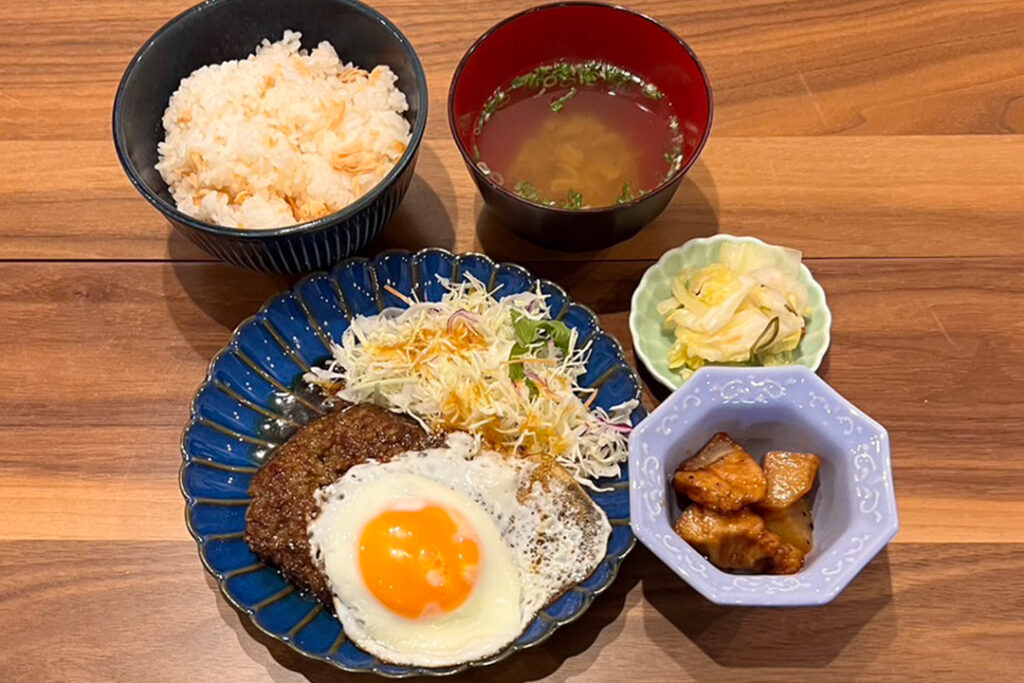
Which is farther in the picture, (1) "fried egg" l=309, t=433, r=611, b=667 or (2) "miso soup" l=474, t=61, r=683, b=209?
(2) "miso soup" l=474, t=61, r=683, b=209

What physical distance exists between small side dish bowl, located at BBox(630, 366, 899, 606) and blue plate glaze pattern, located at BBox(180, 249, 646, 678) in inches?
7.2

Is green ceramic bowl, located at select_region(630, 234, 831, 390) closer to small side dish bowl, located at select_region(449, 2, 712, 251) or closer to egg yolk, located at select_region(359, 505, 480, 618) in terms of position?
small side dish bowl, located at select_region(449, 2, 712, 251)

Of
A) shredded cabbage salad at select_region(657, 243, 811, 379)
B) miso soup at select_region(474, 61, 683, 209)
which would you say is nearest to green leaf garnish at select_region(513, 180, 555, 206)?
miso soup at select_region(474, 61, 683, 209)

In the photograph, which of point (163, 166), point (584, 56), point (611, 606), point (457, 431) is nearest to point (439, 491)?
point (457, 431)

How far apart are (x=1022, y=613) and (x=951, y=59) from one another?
1.69 meters

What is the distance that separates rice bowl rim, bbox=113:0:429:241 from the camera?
198 centimetres

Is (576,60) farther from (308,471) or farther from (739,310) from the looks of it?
(308,471)

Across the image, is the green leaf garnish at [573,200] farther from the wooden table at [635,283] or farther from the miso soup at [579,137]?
the wooden table at [635,283]

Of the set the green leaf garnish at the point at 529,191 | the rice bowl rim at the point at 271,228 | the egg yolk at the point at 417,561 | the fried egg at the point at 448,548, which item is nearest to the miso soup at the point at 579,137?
the green leaf garnish at the point at 529,191

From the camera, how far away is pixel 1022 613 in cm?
201

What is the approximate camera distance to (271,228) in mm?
2051

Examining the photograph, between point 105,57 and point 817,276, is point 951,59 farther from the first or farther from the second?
point 105,57

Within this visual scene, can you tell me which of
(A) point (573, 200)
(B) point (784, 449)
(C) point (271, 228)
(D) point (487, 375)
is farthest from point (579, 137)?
(B) point (784, 449)

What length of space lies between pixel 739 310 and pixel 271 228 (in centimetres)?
115
